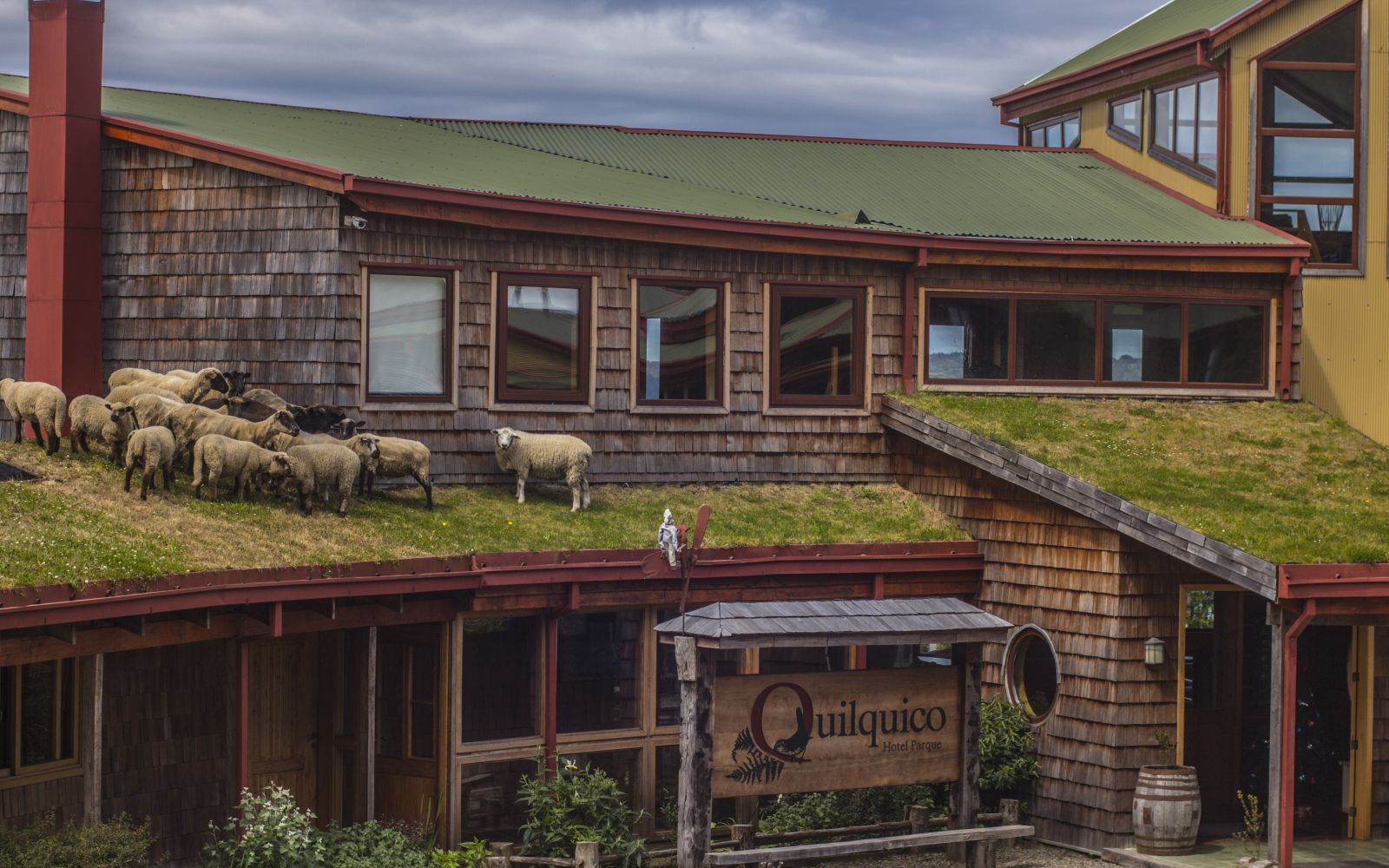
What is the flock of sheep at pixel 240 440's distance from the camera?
46.7ft

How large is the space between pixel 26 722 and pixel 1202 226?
1483 cm

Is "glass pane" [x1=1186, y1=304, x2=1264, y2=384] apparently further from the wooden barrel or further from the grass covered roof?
the wooden barrel

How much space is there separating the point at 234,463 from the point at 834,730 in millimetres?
5489

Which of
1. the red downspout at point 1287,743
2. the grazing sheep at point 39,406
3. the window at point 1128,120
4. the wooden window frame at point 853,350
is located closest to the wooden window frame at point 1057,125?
the window at point 1128,120

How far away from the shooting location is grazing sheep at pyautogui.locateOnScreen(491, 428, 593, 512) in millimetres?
16594

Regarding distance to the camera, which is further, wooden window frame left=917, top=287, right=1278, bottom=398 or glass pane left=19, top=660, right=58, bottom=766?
wooden window frame left=917, top=287, right=1278, bottom=398

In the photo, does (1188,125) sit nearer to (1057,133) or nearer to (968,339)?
(1057,133)

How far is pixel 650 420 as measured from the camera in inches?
704

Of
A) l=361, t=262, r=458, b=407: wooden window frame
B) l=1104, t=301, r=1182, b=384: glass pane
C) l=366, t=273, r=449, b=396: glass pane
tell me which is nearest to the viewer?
l=361, t=262, r=458, b=407: wooden window frame

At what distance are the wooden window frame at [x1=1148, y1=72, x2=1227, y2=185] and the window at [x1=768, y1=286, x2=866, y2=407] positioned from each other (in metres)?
6.35

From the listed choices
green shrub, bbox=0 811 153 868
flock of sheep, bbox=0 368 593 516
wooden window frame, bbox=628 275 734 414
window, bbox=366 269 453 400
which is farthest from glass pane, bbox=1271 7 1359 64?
green shrub, bbox=0 811 153 868

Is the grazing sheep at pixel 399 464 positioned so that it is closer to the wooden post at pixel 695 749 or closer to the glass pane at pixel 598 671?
the glass pane at pixel 598 671

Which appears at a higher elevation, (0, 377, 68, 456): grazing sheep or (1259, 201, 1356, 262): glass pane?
(1259, 201, 1356, 262): glass pane

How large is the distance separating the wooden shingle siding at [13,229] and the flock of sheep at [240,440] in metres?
1.63
